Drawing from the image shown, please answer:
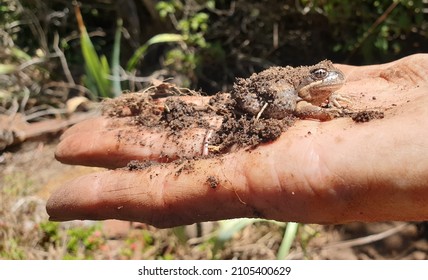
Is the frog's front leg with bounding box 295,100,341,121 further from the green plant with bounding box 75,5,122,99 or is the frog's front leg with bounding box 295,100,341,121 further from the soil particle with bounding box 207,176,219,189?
the green plant with bounding box 75,5,122,99

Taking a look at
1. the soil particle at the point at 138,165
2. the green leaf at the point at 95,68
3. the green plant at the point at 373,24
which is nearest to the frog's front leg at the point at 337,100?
the soil particle at the point at 138,165

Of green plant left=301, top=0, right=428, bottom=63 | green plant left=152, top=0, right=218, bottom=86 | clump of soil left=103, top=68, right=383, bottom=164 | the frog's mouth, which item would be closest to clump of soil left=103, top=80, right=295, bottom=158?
clump of soil left=103, top=68, right=383, bottom=164

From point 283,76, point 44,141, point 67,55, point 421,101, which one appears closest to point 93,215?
point 283,76

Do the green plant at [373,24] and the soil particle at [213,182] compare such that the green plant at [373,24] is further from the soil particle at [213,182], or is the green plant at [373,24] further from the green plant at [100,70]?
the soil particle at [213,182]

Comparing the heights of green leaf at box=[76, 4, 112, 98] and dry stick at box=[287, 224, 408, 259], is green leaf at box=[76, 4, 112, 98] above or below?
above

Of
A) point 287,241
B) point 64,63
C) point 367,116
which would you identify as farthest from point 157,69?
point 367,116
